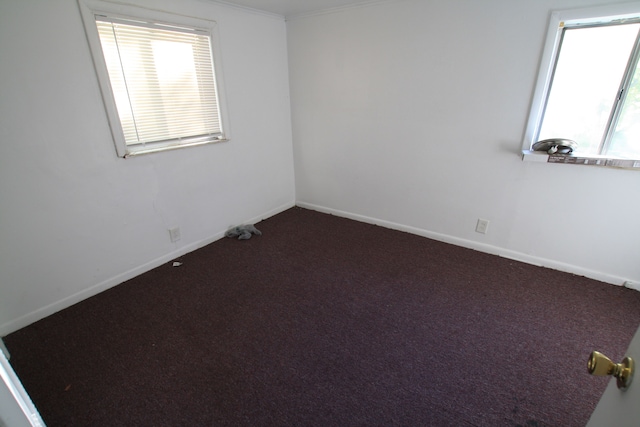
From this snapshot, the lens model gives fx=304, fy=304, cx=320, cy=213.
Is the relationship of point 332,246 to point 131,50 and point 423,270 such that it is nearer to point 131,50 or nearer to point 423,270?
point 423,270

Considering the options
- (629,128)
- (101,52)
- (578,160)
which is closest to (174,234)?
(101,52)

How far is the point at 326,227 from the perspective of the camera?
137 inches

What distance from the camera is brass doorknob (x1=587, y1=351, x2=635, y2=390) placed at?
0.62m

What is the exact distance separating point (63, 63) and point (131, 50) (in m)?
0.46

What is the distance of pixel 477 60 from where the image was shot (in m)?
2.50

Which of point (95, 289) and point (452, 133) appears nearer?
point (95, 289)

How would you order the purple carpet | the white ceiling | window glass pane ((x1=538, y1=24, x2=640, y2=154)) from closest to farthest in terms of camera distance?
the purple carpet → window glass pane ((x1=538, y1=24, x2=640, y2=154)) → the white ceiling

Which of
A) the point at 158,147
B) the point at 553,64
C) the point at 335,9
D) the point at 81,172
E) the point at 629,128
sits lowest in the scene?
the point at 81,172

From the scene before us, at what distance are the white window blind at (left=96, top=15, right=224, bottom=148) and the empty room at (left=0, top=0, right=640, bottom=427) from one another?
0.06 ft

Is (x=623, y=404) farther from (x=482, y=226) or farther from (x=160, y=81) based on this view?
(x=160, y=81)

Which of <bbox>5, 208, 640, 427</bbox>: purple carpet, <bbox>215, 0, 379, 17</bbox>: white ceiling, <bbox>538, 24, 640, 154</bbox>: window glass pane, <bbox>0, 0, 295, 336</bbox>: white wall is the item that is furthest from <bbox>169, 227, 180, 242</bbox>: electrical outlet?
<bbox>538, 24, 640, 154</bbox>: window glass pane

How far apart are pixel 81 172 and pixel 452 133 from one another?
300 cm

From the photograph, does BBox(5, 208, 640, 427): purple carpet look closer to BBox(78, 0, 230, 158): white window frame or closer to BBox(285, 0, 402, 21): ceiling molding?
BBox(78, 0, 230, 158): white window frame

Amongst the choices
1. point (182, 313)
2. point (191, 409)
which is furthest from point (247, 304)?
point (191, 409)
